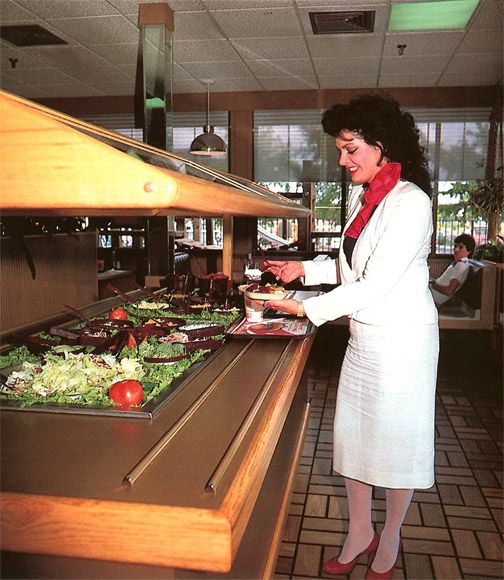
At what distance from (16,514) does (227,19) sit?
17.5ft

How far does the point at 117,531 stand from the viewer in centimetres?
113

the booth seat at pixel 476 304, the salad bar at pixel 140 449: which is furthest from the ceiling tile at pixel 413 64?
the salad bar at pixel 140 449

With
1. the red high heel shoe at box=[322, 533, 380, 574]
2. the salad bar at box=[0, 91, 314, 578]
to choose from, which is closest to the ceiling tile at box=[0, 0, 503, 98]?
the salad bar at box=[0, 91, 314, 578]

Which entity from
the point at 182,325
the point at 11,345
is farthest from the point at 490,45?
the point at 11,345

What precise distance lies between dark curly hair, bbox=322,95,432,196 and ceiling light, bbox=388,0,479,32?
3390 millimetres

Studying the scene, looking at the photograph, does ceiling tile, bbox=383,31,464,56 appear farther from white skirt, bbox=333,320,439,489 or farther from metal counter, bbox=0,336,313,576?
metal counter, bbox=0,336,313,576

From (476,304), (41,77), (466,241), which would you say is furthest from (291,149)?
(476,304)

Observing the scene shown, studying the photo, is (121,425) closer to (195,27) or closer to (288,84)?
(195,27)

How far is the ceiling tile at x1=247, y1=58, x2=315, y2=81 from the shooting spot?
7.26m

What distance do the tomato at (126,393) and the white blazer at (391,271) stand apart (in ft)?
3.15

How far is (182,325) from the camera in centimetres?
270

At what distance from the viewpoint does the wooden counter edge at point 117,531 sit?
1106 millimetres

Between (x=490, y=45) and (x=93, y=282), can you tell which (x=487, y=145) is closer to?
(x=490, y=45)

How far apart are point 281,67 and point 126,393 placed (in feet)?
21.9
